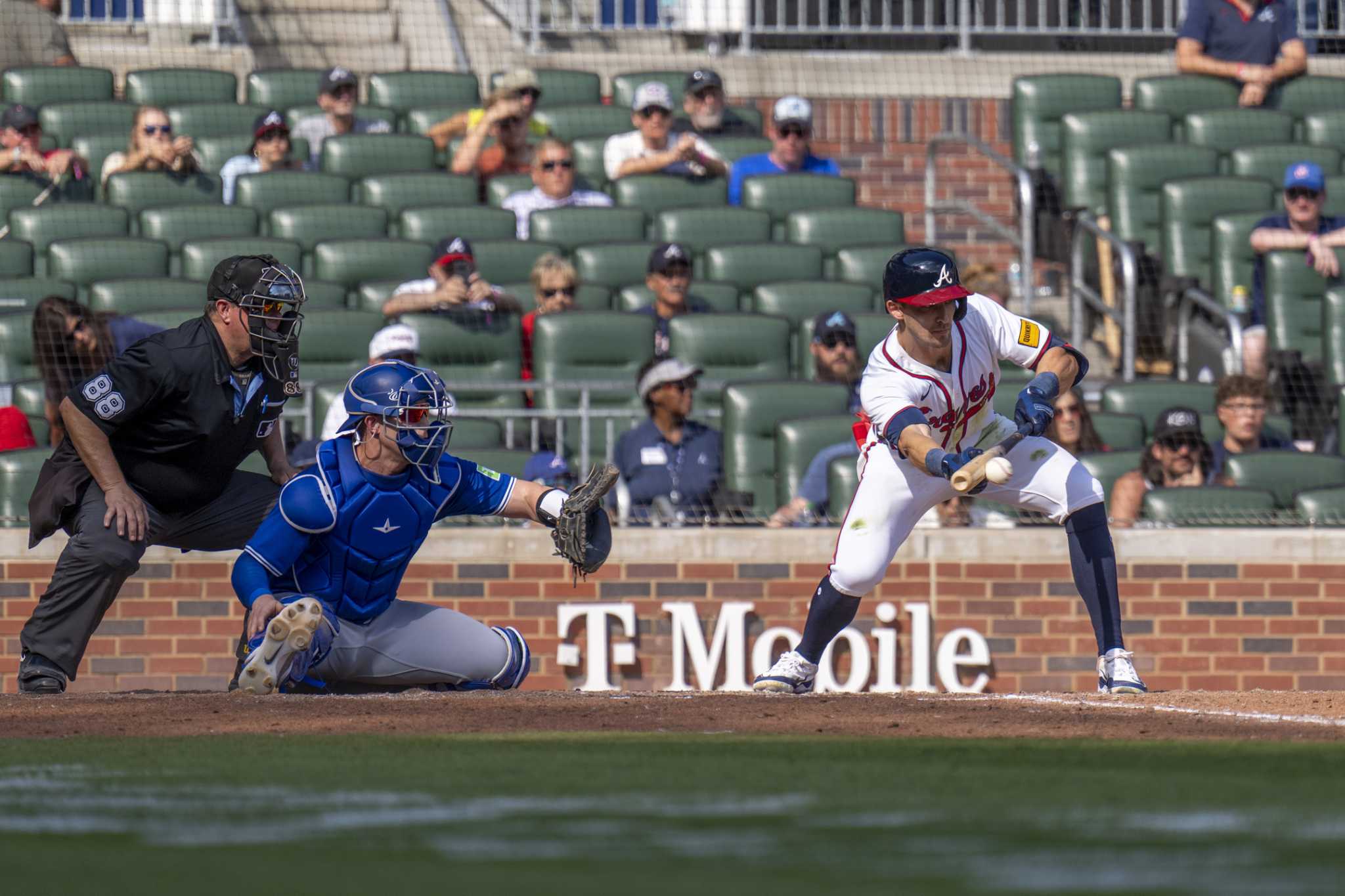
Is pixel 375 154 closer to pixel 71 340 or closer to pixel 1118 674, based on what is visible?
pixel 71 340

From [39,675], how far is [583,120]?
632 cm

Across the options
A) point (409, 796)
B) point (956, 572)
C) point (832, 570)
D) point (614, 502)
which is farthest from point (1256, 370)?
point (409, 796)

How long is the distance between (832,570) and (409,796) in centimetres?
285

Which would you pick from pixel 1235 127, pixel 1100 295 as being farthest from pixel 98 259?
pixel 1235 127

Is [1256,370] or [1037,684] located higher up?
[1256,370]

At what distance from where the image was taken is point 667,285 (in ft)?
32.3

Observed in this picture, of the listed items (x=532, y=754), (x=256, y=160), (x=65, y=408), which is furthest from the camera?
(x=256, y=160)

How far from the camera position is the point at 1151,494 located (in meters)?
8.66

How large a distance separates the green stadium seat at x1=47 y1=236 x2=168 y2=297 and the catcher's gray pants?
4146mm

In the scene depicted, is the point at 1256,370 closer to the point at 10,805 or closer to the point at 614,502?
the point at 614,502

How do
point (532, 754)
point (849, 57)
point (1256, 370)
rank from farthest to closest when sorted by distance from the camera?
1. point (849, 57)
2. point (1256, 370)
3. point (532, 754)

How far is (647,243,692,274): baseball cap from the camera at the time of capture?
32.1 ft

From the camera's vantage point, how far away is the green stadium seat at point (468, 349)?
31.4ft

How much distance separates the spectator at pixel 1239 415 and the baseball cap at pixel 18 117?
6.64 metres
